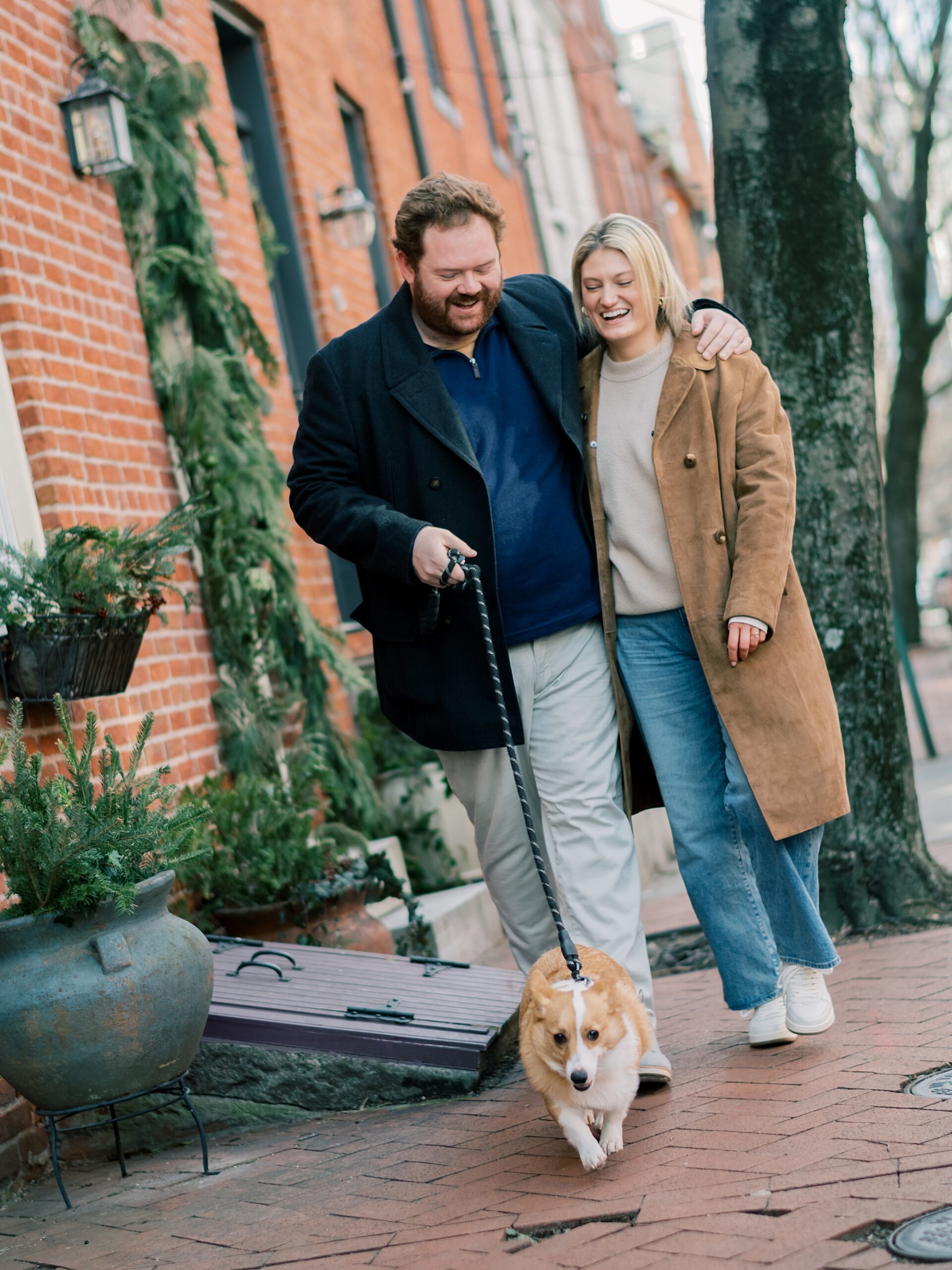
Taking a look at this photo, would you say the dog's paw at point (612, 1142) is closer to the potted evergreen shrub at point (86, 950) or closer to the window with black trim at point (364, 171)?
the potted evergreen shrub at point (86, 950)

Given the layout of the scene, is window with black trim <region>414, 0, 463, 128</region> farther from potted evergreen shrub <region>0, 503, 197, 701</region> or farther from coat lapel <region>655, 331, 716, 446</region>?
coat lapel <region>655, 331, 716, 446</region>

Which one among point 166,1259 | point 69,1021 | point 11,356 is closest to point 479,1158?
point 166,1259

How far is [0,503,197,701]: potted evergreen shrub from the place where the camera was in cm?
411

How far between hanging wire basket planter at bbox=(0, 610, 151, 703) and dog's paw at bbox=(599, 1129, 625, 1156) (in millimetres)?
2022

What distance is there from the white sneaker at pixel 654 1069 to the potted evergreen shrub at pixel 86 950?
43.0 inches

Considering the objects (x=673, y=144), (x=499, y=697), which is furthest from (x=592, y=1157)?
(x=673, y=144)

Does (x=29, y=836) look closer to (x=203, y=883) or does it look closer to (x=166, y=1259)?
(x=166, y=1259)

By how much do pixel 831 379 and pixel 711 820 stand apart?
1.98 meters

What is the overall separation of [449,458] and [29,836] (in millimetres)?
1355

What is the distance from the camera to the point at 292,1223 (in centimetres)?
309

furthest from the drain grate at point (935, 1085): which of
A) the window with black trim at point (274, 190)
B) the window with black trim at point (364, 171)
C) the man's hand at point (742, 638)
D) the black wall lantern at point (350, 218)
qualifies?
the window with black trim at point (364, 171)

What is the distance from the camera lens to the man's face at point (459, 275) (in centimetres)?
349

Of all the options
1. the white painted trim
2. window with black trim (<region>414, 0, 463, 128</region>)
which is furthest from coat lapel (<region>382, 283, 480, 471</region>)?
window with black trim (<region>414, 0, 463, 128</region>)

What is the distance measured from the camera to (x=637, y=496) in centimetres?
363
